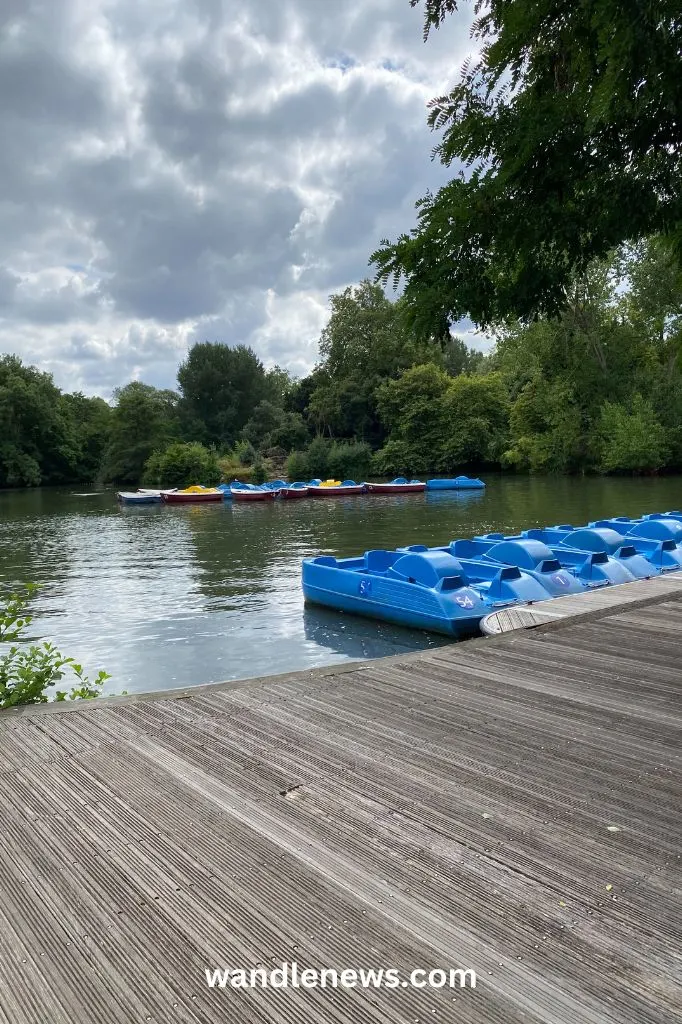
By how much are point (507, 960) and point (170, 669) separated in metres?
9.74

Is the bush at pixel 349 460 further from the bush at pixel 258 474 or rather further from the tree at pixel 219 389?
the tree at pixel 219 389

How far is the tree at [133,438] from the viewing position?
63906 millimetres

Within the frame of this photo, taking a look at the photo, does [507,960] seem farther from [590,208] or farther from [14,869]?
[590,208]

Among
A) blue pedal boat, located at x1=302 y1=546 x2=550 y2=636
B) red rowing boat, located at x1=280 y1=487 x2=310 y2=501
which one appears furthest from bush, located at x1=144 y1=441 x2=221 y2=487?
blue pedal boat, located at x1=302 y1=546 x2=550 y2=636

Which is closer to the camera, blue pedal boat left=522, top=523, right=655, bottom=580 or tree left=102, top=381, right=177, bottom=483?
blue pedal boat left=522, top=523, right=655, bottom=580

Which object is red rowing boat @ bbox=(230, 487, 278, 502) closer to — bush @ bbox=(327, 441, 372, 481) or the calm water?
the calm water

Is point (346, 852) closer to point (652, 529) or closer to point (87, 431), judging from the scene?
point (652, 529)

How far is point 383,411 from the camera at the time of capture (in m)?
61.0

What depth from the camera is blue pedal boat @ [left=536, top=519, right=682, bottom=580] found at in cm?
1330

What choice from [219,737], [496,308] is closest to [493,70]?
[496,308]

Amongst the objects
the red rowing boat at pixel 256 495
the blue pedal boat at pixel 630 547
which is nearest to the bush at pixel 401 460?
the red rowing boat at pixel 256 495

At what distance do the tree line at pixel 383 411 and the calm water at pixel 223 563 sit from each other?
5156 millimetres

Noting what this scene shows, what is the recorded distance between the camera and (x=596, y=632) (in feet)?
20.5

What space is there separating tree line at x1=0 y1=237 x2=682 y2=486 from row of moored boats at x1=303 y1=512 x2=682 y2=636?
23644 millimetres
